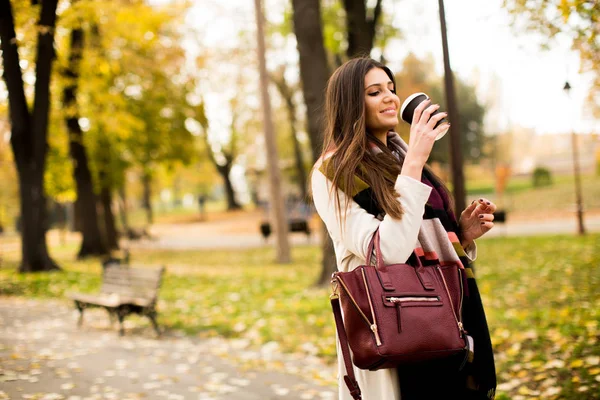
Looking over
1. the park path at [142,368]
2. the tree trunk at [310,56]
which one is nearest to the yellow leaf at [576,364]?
the park path at [142,368]

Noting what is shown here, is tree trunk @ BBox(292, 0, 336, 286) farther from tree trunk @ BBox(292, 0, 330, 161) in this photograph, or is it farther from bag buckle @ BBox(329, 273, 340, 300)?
bag buckle @ BBox(329, 273, 340, 300)

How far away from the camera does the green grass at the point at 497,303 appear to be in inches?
211

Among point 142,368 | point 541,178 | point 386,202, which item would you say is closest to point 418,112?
point 386,202

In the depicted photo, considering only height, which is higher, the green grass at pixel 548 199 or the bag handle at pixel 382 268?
the bag handle at pixel 382 268

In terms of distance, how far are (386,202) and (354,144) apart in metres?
0.28

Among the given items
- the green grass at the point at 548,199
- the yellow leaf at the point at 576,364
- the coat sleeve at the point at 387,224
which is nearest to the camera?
the coat sleeve at the point at 387,224

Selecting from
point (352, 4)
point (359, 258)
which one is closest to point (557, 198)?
point (352, 4)

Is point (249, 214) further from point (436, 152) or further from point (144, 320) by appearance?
point (144, 320)

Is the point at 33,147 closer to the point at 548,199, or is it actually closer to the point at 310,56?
the point at 310,56

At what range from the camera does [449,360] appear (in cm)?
211

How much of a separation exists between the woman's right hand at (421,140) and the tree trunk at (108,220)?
2226cm

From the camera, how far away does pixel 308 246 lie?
22.4 metres

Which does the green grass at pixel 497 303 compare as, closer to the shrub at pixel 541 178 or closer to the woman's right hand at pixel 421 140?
the woman's right hand at pixel 421 140

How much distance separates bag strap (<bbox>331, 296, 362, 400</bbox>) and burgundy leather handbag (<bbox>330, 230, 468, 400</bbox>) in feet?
0.41
